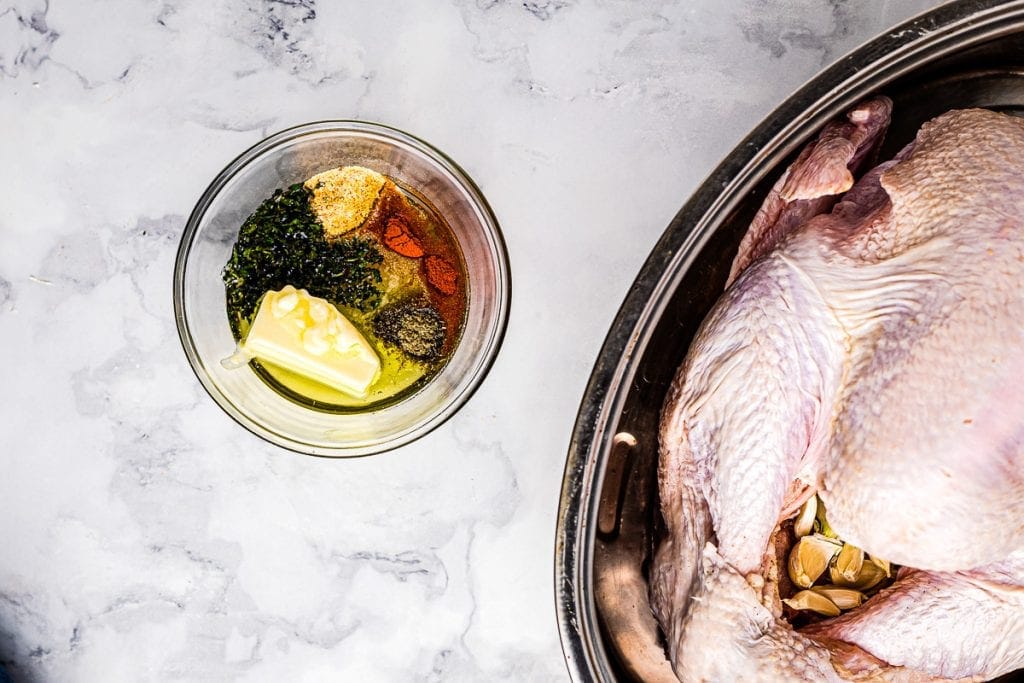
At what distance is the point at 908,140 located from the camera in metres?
0.85

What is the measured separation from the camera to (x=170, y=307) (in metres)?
1.03

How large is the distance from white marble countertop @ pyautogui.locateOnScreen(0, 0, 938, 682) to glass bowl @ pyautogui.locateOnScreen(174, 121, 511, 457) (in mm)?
58

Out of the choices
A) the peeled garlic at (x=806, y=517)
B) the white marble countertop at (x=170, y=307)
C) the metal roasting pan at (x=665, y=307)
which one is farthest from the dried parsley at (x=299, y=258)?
the peeled garlic at (x=806, y=517)

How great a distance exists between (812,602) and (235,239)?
83 cm

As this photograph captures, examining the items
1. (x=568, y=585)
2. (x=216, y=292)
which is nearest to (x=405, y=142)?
(x=216, y=292)

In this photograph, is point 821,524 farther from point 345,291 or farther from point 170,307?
point 170,307

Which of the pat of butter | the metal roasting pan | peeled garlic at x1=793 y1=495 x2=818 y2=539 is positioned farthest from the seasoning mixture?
peeled garlic at x1=793 y1=495 x2=818 y2=539

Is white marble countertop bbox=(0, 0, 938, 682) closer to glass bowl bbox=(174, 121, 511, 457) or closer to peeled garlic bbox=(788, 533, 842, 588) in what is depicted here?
glass bowl bbox=(174, 121, 511, 457)

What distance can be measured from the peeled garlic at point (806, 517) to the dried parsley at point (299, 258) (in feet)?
1.88

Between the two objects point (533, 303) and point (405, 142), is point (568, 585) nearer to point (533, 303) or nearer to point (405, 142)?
point (533, 303)

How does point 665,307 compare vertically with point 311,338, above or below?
above

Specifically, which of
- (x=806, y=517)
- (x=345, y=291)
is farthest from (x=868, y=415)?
(x=345, y=291)

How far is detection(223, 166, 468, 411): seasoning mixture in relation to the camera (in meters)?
0.95

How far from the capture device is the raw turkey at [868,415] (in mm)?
700
